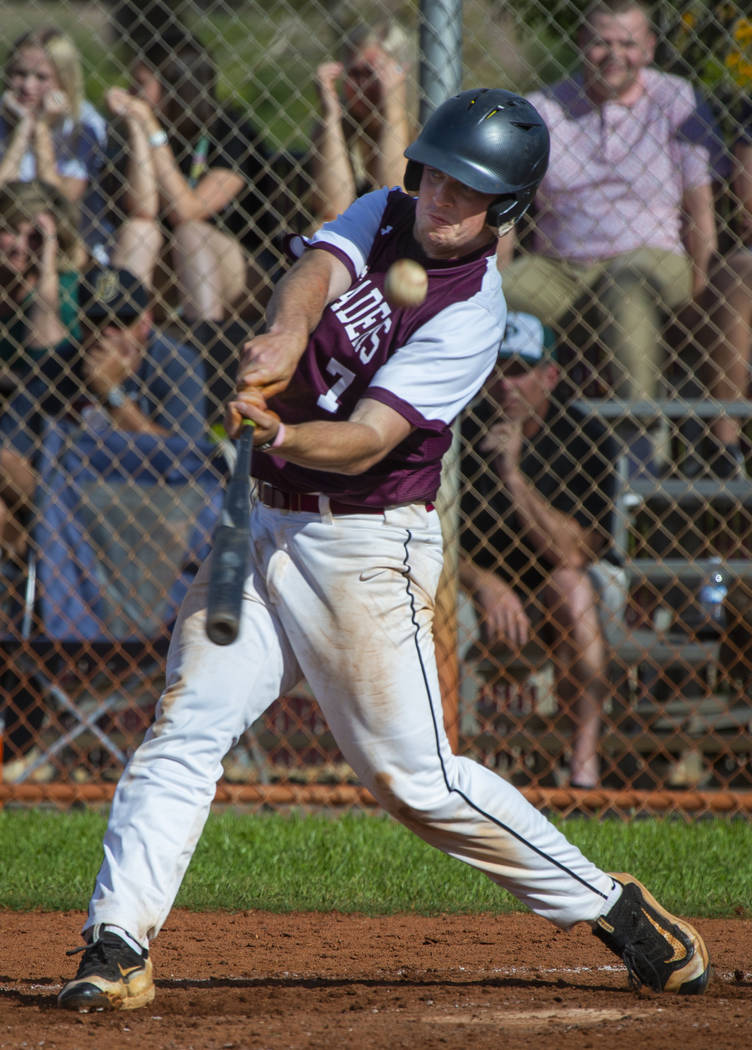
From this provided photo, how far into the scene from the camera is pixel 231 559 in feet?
7.82

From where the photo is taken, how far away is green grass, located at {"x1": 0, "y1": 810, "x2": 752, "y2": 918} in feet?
13.3

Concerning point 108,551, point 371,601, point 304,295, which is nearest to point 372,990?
point 371,601

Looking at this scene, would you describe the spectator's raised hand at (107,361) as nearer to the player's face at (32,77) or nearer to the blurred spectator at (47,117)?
Answer: the blurred spectator at (47,117)

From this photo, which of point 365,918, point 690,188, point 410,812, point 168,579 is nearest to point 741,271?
point 690,188

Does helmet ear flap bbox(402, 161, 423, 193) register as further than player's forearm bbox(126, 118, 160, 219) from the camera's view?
No

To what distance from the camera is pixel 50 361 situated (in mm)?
5828

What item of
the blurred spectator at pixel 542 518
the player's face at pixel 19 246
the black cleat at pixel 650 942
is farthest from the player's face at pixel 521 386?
the black cleat at pixel 650 942

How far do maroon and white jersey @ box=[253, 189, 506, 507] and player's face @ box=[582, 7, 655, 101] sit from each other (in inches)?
116

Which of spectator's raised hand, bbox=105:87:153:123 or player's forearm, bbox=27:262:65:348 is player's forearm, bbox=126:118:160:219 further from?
player's forearm, bbox=27:262:65:348

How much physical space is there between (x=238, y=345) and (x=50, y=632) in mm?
1533

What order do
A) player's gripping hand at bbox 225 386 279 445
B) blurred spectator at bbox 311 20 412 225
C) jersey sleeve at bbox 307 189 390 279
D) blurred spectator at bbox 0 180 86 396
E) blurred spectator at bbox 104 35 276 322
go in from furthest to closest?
blurred spectator at bbox 104 35 276 322 < blurred spectator at bbox 0 180 86 396 < blurred spectator at bbox 311 20 412 225 < jersey sleeve at bbox 307 189 390 279 < player's gripping hand at bbox 225 386 279 445

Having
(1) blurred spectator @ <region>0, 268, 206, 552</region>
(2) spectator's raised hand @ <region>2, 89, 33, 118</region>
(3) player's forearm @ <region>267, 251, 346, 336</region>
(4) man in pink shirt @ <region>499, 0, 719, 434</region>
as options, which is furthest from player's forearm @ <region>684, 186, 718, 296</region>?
(2) spectator's raised hand @ <region>2, 89, 33, 118</region>

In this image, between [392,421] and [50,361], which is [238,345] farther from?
[392,421]

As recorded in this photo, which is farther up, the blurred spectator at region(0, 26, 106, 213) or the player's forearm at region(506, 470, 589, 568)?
the player's forearm at region(506, 470, 589, 568)
